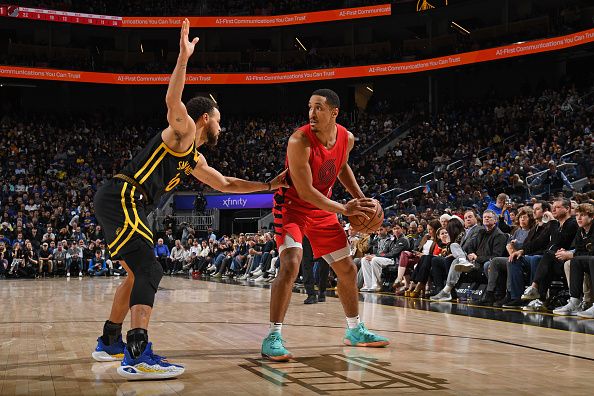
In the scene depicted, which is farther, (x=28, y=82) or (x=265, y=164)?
(x=28, y=82)

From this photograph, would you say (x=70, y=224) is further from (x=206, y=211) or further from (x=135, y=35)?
(x=135, y=35)

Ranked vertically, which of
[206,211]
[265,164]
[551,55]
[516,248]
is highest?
[551,55]

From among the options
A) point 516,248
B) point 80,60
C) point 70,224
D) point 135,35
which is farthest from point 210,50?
point 516,248

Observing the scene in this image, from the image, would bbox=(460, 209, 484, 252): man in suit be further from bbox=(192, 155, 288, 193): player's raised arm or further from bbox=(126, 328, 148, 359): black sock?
bbox=(126, 328, 148, 359): black sock

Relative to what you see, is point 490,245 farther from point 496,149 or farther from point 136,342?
point 496,149

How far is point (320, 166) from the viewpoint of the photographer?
502 cm

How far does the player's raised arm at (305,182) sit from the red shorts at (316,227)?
0.30m

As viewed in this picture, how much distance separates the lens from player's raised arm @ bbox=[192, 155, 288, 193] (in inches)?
188

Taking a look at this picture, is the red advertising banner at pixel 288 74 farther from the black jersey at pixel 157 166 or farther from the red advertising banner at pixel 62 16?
A: the black jersey at pixel 157 166

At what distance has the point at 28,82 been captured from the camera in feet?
105

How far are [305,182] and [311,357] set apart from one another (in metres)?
1.19

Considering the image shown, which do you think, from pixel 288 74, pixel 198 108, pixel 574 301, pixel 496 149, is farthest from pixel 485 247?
pixel 288 74

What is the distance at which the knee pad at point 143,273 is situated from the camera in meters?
3.97

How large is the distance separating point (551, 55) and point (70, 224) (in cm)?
1835
